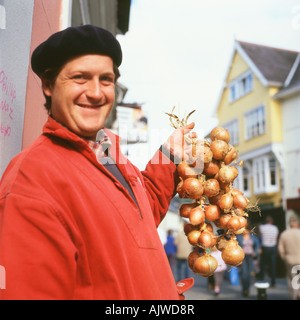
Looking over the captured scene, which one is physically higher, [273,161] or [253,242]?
[273,161]

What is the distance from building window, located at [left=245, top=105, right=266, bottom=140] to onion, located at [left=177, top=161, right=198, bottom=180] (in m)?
20.1

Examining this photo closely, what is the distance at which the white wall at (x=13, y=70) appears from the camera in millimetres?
1857

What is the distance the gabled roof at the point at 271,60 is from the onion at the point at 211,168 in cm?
1976

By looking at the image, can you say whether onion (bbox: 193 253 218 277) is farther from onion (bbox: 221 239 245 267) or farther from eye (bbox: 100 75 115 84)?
eye (bbox: 100 75 115 84)

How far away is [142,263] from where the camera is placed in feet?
5.16

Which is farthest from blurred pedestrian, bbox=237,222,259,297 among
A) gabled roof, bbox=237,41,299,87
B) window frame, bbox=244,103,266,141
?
gabled roof, bbox=237,41,299,87

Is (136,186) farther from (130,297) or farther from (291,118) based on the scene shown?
(291,118)

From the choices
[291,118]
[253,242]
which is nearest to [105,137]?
[253,242]

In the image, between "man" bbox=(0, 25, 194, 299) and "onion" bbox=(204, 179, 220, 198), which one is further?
"onion" bbox=(204, 179, 220, 198)

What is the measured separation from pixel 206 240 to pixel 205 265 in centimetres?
13

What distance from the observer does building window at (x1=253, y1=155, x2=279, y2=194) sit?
20.8 metres

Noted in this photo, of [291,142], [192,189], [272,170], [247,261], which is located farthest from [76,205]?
[272,170]
